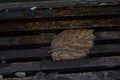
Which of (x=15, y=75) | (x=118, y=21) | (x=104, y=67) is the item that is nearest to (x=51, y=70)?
(x=15, y=75)

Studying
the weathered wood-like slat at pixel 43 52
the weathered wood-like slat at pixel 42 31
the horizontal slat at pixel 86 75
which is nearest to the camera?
the horizontal slat at pixel 86 75

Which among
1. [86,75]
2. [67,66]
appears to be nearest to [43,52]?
[67,66]

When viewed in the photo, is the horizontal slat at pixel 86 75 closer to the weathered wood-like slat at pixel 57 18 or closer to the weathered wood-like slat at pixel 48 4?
the weathered wood-like slat at pixel 57 18

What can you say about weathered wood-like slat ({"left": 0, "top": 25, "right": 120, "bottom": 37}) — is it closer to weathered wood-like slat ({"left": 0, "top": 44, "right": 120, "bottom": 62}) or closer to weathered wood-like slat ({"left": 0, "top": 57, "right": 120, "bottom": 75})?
weathered wood-like slat ({"left": 0, "top": 44, "right": 120, "bottom": 62})

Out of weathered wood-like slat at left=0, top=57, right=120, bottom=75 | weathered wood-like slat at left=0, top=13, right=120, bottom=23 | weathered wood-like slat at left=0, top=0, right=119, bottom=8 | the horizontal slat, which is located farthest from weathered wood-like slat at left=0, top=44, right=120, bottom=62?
weathered wood-like slat at left=0, top=0, right=119, bottom=8

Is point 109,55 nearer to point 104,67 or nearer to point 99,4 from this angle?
point 104,67

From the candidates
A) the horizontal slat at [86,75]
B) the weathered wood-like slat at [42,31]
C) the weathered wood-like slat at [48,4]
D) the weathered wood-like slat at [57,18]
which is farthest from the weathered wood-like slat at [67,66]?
the weathered wood-like slat at [48,4]
